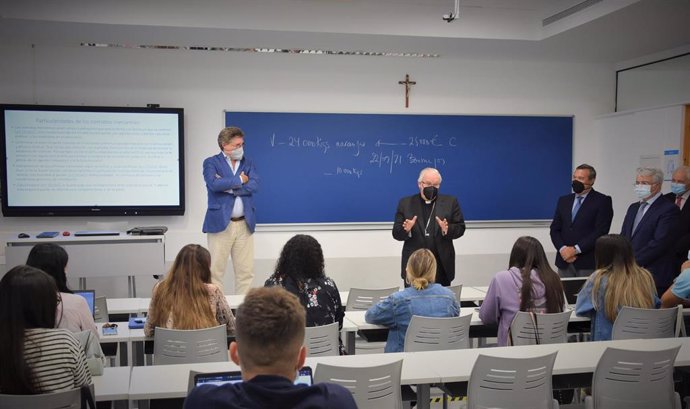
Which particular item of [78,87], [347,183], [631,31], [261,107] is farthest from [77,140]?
[631,31]

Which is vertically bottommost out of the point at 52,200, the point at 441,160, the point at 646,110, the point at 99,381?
the point at 99,381

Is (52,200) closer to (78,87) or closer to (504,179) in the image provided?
(78,87)

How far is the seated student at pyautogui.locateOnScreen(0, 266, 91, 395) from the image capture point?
2.26 meters

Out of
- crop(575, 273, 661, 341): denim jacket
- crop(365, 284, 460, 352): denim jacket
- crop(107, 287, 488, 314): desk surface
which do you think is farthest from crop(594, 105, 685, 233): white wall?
crop(365, 284, 460, 352): denim jacket

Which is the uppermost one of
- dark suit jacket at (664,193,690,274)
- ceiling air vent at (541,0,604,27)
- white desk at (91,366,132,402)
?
ceiling air vent at (541,0,604,27)

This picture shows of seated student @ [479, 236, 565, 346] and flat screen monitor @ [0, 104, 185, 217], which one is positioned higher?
flat screen monitor @ [0, 104, 185, 217]

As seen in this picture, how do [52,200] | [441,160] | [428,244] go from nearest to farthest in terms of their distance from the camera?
[428,244] < [52,200] < [441,160]

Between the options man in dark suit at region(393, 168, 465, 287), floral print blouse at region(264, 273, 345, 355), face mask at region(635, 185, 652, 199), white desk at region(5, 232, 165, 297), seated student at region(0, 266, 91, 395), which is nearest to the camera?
seated student at region(0, 266, 91, 395)

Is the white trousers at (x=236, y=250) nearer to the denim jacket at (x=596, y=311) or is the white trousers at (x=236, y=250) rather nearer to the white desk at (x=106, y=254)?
the white desk at (x=106, y=254)

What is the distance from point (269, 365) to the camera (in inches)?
56.8

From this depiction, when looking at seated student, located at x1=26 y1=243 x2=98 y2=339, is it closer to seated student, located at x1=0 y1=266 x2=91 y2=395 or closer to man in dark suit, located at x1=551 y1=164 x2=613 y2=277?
seated student, located at x1=0 y1=266 x2=91 y2=395

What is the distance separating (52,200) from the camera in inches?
269

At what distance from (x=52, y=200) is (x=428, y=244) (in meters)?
4.25

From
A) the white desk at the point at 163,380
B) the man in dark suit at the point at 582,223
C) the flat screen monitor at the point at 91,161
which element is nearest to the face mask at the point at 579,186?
the man in dark suit at the point at 582,223
